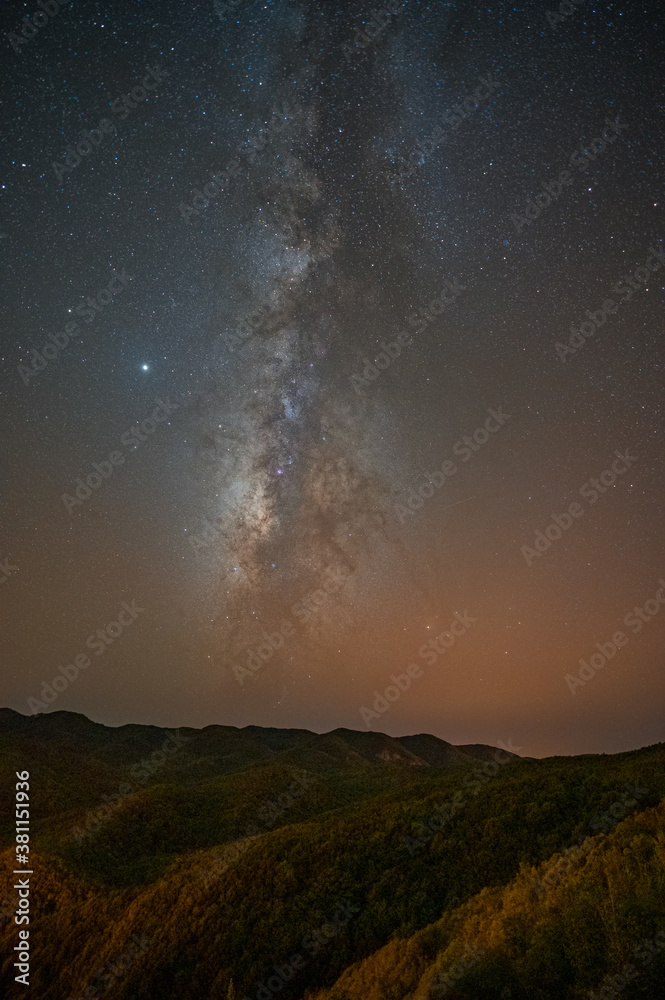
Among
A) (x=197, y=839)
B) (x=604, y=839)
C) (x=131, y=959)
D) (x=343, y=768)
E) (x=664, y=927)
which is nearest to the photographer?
(x=664, y=927)

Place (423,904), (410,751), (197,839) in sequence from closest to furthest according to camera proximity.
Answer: (423,904) < (197,839) < (410,751)

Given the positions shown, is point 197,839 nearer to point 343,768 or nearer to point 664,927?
point 664,927

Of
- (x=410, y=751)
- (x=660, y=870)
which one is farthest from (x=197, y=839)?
(x=410, y=751)

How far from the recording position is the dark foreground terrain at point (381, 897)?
38.8 ft

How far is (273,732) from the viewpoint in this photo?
102 m

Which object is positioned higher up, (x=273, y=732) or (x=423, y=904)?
→ (x=273, y=732)

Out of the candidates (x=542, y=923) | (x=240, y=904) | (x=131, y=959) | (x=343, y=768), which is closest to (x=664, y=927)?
(x=542, y=923)

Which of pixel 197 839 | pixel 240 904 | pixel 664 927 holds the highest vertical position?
pixel 197 839

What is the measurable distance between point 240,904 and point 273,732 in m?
87.2

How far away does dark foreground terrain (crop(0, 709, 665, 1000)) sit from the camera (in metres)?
11.8

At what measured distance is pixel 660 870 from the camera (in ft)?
41.8

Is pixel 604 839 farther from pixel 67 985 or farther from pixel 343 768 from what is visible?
pixel 343 768

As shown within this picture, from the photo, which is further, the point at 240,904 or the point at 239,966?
the point at 240,904

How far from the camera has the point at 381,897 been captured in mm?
18594
